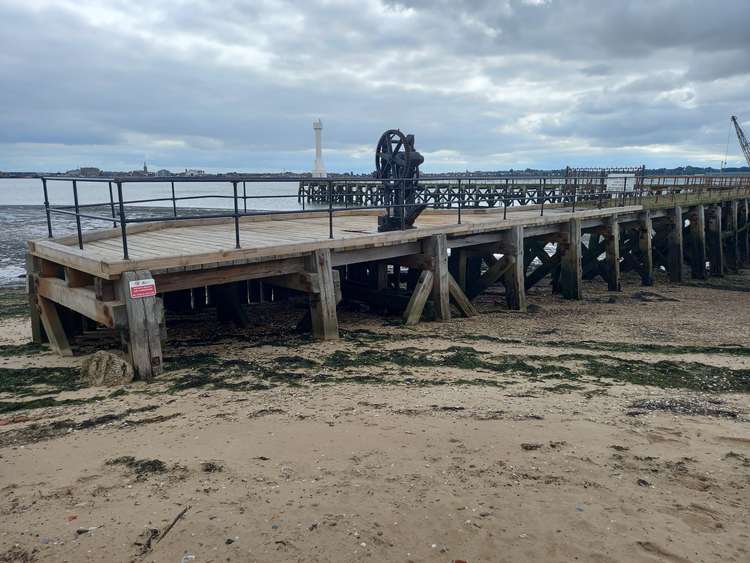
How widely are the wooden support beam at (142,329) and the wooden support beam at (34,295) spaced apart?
2.76m

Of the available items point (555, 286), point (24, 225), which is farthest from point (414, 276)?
point (24, 225)

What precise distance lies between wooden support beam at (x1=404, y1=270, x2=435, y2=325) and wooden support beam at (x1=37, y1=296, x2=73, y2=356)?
5601 millimetres

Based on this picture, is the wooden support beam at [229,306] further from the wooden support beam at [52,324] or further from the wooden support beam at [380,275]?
the wooden support beam at [380,275]

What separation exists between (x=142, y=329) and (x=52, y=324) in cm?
271

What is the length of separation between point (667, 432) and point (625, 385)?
1665 mm

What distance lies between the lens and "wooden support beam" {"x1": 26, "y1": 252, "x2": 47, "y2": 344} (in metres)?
8.45

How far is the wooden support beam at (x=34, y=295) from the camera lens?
8.45 meters

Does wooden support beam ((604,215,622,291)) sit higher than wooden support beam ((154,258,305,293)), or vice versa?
wooden support beam ((154,258,305,293))

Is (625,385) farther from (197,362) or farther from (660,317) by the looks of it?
(660,317)

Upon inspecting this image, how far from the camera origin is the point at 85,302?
23.2 ft

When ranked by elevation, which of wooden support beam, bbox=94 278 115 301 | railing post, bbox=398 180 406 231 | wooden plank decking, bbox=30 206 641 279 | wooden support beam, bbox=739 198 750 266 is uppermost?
railing post, bbox=398 180 406 231

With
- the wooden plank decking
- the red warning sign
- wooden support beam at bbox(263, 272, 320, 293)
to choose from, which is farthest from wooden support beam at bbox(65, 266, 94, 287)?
wooden support beam at bbox(263, 272, 320, 293)

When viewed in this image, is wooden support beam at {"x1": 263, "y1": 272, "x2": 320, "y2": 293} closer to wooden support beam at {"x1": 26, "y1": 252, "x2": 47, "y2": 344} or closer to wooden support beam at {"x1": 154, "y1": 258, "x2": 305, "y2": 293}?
wooden support beam at {"x1": 154, "y1": 258, "x2": 305, "y2": 293}

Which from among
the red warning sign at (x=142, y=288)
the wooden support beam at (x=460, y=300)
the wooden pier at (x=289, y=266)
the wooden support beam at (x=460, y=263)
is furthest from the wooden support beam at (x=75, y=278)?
the wooden support beam at (x=460, y=263)
